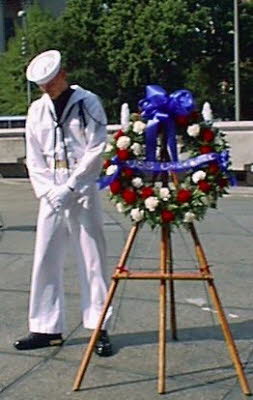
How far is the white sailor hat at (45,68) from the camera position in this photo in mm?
5977

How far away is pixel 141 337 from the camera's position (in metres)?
6.68

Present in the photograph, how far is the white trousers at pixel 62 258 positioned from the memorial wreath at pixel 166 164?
570 millimetres

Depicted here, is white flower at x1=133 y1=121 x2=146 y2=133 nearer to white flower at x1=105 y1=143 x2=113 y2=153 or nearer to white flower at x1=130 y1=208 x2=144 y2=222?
white flower at x1=105 y1=143 x2=113 y2=153

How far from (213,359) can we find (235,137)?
46.4 feet

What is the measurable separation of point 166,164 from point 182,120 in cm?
29

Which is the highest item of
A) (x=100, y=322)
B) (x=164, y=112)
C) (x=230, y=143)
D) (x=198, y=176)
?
(x=164, y=112)

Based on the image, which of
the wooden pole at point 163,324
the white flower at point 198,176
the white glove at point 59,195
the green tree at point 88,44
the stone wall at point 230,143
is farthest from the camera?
the green tree at point 88,44

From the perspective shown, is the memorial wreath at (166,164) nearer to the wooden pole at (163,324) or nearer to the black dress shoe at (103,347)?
the wooden pole at (163,324)

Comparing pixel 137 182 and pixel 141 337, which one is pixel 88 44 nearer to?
pixel 141 337

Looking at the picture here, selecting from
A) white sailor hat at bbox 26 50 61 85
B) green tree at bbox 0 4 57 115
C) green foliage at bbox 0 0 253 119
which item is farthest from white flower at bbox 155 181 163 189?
green tree at bbox 0 4 57 115

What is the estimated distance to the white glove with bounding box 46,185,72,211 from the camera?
19.6ft

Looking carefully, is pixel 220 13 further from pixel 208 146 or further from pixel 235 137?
pixel 208 146

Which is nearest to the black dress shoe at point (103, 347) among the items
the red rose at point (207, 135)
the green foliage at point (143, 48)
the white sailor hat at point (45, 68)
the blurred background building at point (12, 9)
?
the red rose at point (207, 135)

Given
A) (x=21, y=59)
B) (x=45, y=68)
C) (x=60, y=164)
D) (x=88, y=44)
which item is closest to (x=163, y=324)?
(x=60, y=164)
